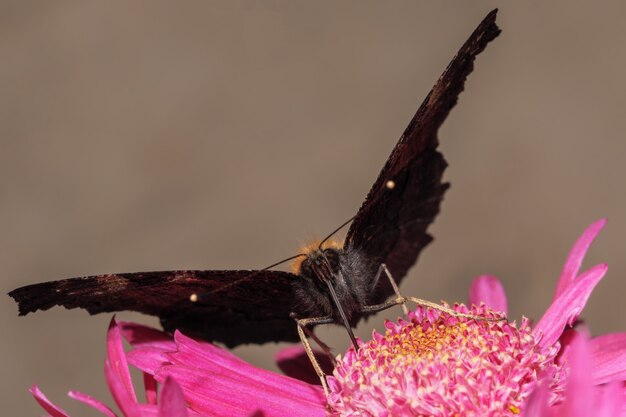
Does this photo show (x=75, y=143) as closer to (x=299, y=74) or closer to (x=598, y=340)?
(x=299, y=74)

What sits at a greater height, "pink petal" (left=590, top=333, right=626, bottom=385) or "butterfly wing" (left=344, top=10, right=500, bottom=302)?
"butterfly wing" (left=344, top=10, right=500, bottom=302)

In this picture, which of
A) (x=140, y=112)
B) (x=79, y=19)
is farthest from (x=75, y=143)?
(x=79, y=19)

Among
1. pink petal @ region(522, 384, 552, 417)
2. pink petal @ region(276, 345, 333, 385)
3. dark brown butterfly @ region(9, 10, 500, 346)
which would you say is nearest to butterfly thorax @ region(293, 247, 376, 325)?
dark brown butterfly @ region(9, 10, 500, 346)

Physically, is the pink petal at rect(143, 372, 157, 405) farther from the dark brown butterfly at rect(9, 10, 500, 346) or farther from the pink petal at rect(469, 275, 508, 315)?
the pink petal at rect(469, 275, 508, 315)

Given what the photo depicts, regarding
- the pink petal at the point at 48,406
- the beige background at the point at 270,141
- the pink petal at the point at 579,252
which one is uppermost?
the beige background at the point at 270,141

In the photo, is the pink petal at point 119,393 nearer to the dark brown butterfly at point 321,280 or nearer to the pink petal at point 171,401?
the pink petal at point 171,401

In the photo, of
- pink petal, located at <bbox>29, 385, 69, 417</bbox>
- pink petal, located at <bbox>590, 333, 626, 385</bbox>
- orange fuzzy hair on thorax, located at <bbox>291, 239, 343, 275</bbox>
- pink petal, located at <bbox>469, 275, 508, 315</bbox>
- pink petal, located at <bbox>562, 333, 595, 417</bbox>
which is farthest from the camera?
pink petal, located at <bbox>469, 275, 508, 315</bbox>

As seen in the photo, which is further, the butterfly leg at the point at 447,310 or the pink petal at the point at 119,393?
the butterfly leg at the point at 447,310

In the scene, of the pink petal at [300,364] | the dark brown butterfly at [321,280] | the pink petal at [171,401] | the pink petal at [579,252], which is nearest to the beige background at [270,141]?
the pink petal at [300,364]
